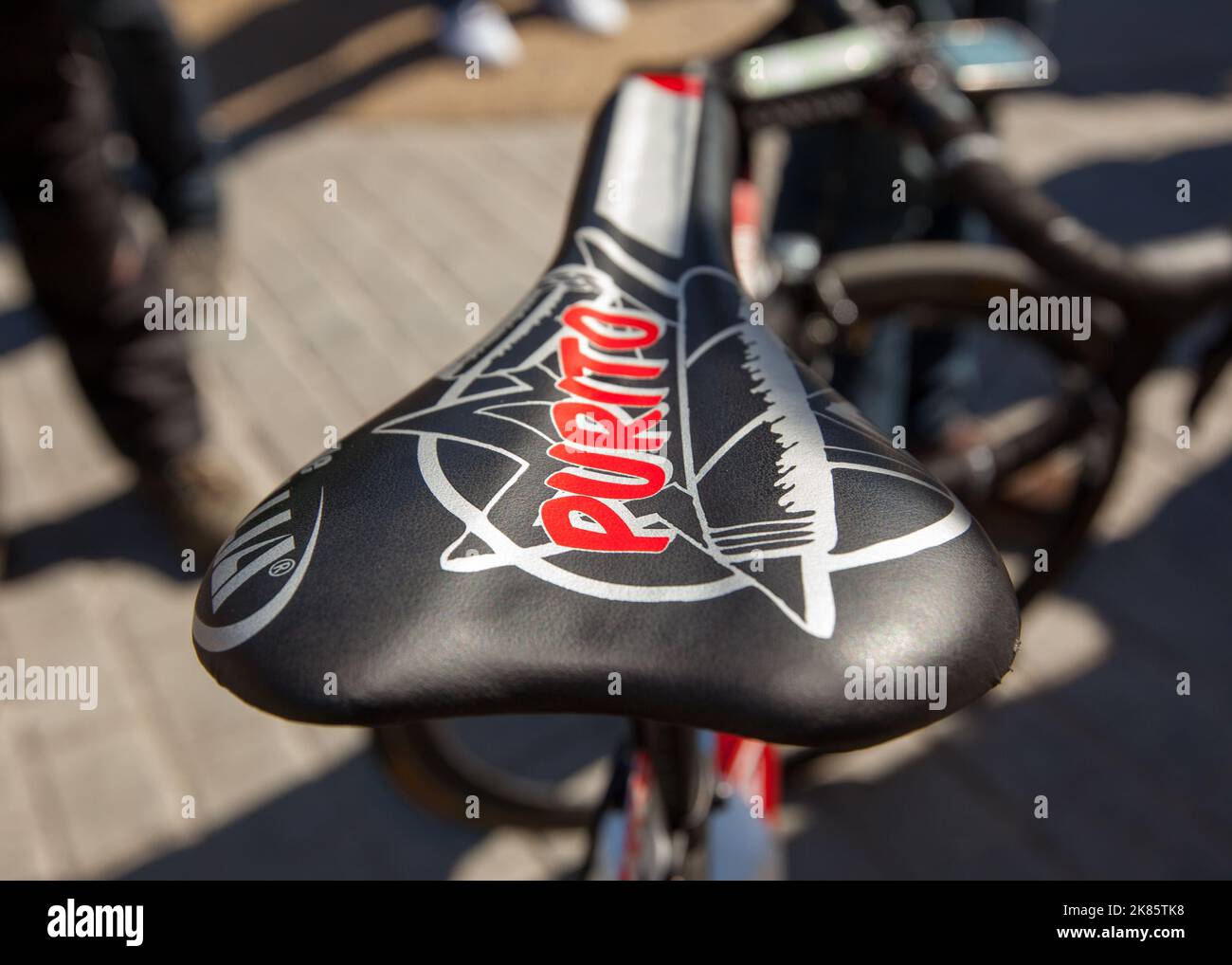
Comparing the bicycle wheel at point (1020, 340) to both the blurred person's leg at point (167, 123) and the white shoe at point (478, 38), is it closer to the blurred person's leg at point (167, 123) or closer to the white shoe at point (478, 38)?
the blurred person's leg at point (167, 123)

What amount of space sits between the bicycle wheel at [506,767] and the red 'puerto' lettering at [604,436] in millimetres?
921

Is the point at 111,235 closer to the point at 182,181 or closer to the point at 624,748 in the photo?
the point at 182,181

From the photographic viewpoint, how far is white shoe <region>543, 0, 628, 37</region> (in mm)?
4969

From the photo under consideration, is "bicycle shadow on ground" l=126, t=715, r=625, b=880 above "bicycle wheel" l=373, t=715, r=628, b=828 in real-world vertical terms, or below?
below

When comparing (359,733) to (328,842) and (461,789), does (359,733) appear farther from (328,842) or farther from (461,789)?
(461,789)

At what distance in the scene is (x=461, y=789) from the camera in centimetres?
189

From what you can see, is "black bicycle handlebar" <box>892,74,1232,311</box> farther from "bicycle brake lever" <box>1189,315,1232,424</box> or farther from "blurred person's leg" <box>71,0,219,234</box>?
"blurred person's leg" <box>71,0,219,234</box>

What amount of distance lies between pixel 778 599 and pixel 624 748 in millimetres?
718

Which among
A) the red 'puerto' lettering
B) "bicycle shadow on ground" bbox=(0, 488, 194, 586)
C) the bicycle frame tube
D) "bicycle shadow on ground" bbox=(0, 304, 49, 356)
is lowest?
the bicycle frame tube

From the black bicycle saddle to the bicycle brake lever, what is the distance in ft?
3.89

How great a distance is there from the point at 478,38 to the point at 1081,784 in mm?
4056

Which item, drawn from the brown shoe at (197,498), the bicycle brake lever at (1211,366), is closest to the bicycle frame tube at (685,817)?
the bicycle brake lever at (1211,366)

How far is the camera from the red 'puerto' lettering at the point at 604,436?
2.27 ft

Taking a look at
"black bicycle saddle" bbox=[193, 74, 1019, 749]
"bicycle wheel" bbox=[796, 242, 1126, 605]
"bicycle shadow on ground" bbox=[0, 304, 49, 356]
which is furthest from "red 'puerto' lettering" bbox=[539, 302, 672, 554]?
"bicycle shadow on ground" bbox=[0, 304, 49, 356]
